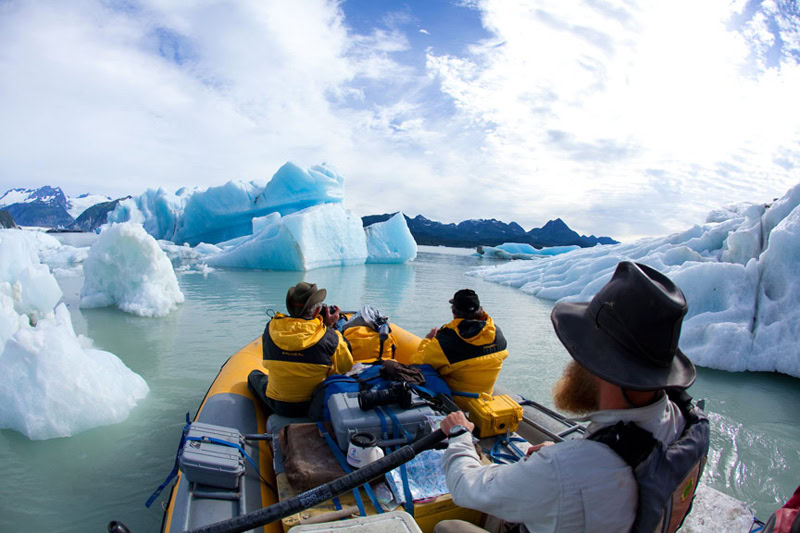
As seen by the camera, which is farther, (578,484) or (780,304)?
(780,304)

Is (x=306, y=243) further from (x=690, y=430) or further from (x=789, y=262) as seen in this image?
(x=690, y=430)

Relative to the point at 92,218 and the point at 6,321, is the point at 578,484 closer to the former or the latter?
the point at 6,321

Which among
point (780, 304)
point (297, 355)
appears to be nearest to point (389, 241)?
point (780, 304)

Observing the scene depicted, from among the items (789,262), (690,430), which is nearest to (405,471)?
(690,430)

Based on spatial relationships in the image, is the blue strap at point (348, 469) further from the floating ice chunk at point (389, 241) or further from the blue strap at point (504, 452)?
the floating ice chunk at point (389, 241)

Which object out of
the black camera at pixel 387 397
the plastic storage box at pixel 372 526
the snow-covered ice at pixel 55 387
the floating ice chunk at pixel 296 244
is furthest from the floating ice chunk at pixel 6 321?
A: the floating ice chunk at pixel 296 244

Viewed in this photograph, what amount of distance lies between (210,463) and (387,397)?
0.88 m

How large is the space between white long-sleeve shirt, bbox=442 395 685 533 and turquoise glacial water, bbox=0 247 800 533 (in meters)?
2.54

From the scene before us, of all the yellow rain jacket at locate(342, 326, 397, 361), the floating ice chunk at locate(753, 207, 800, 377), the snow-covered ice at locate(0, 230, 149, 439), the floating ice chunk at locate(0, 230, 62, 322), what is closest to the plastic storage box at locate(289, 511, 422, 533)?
the yellow rain jacket at locate(342, 326, 397, 361)

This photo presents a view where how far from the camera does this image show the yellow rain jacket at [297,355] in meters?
2.57

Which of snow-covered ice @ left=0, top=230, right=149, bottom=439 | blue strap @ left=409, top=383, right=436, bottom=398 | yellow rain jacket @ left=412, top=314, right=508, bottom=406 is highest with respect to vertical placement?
yellow rain jacket @ left=412, top=314, right=508, bottom=406

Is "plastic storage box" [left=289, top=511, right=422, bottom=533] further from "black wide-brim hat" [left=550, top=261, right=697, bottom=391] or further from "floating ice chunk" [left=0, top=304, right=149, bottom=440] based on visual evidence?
"floating ice chunk" [left=0, top=304, right=149, bottom=440]

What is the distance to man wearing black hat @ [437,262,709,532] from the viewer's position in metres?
0.96

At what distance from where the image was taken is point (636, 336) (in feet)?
3.26
